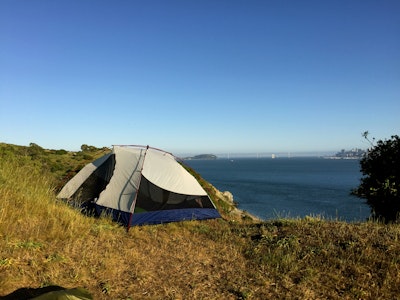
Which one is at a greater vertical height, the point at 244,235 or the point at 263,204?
the point at 244,235

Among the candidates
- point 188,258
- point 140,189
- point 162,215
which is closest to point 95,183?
point 140,189

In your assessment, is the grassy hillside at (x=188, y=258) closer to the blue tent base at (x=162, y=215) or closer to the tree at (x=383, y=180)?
the blue tent base at (x=162, y=215)

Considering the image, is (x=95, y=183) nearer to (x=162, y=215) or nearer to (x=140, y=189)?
(x=140, y=189)

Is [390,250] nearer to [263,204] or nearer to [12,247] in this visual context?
[12,247]

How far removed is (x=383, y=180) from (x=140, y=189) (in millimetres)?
11732

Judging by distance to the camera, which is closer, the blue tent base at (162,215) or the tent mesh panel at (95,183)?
the blue tent base at (162,215)

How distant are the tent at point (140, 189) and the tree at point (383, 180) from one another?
8.35 meters

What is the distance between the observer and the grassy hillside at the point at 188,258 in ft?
17.9

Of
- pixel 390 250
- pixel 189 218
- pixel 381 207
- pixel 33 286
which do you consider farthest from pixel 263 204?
pixel 33 286

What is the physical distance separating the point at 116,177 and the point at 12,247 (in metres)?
5.22

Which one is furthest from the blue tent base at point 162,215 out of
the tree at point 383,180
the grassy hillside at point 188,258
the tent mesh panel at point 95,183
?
the tree at point 383,180

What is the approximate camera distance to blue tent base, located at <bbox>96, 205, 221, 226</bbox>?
995 cm

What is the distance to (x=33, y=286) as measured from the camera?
5094mm

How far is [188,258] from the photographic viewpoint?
23.8 feet
